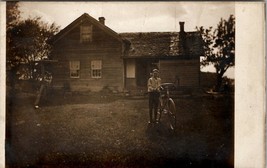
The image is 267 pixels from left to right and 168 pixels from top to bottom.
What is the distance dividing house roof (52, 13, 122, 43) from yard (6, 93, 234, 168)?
2.08ft

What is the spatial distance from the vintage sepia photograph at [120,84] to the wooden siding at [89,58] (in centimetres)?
1

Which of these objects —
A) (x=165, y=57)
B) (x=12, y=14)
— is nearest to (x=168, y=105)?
(x=165, y=57)

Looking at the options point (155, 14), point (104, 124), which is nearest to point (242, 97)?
point (155, 14)

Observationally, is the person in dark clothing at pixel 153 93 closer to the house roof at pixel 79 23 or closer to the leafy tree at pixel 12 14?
the house roof at pixel 79 23

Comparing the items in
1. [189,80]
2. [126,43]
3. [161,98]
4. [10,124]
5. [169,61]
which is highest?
[126,43]

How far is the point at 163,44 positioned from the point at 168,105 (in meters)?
0.63

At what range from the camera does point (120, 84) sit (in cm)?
302

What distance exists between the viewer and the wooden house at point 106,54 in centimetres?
296

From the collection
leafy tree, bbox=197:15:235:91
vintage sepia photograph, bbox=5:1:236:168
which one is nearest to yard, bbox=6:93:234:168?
vintage sepia photograph, bbox=5:1:236:168

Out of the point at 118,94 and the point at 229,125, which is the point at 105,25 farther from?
the point at 229,125

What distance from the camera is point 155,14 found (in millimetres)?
2971

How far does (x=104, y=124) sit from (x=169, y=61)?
0.92 metres

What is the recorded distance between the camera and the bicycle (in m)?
2.92

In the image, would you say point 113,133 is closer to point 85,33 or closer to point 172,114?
point 172,114
